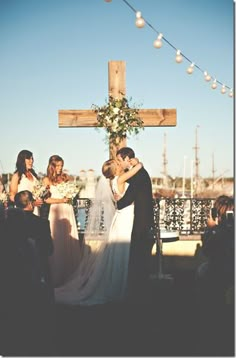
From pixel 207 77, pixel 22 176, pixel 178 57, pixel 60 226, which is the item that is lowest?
pixel 60 226

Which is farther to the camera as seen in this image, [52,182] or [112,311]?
[52,182]

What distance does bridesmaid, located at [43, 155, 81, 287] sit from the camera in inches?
251

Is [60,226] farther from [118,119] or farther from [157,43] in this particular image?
[157,43]

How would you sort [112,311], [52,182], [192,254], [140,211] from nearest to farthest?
[112,311]
[140,211]
[52,182]
[192,254]

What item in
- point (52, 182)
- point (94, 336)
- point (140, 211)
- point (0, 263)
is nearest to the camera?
point (0, 263)

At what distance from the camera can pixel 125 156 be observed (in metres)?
6.01

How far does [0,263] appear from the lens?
3.91m

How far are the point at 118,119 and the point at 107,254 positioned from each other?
163 cm

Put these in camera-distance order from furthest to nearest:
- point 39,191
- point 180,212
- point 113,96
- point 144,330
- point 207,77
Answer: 1. point 180,212
2. point 113,96
3. point 207,77
4. point 39,191
5. point 144,330

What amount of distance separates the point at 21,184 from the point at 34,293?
2707mm

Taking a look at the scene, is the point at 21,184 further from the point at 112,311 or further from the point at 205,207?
the point at 205,207

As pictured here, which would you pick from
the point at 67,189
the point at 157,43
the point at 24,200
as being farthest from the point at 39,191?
the point at 157,43

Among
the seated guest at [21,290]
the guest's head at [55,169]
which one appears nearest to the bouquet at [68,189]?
the guest's head at [55,169]

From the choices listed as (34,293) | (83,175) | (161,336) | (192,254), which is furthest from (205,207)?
(34,293)
